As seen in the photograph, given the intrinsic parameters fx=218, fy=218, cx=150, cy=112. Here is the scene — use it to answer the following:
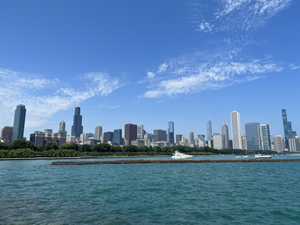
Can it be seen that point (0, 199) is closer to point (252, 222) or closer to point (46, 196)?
point (46, 196)

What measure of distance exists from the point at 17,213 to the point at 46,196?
9.12 m

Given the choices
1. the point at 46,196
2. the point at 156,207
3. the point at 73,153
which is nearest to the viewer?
the point at 156,207

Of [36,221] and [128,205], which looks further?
[128,205]

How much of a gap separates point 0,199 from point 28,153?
152175 millimetres

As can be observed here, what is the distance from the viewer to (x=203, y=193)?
33.1 meters

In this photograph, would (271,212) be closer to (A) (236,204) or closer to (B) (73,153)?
(A) (236,204)

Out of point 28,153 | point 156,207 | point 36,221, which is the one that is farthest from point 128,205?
point 28,153

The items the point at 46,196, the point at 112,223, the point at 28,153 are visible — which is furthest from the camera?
the point at 28,153

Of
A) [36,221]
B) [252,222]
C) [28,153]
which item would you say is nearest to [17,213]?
[36,221]

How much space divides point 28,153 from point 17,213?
161 metres

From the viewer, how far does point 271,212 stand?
23.4 m

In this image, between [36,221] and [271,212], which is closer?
[36,221]

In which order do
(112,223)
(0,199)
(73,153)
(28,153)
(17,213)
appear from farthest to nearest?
(73,153)
(28,153)
(0,199)
(17,213)
(112,223)

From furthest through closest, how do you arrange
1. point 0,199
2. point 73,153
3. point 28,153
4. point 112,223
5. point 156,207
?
1. point 73,153
2. point 28,153
3. point 0,199
4. point 156,207
5. point 112,223
